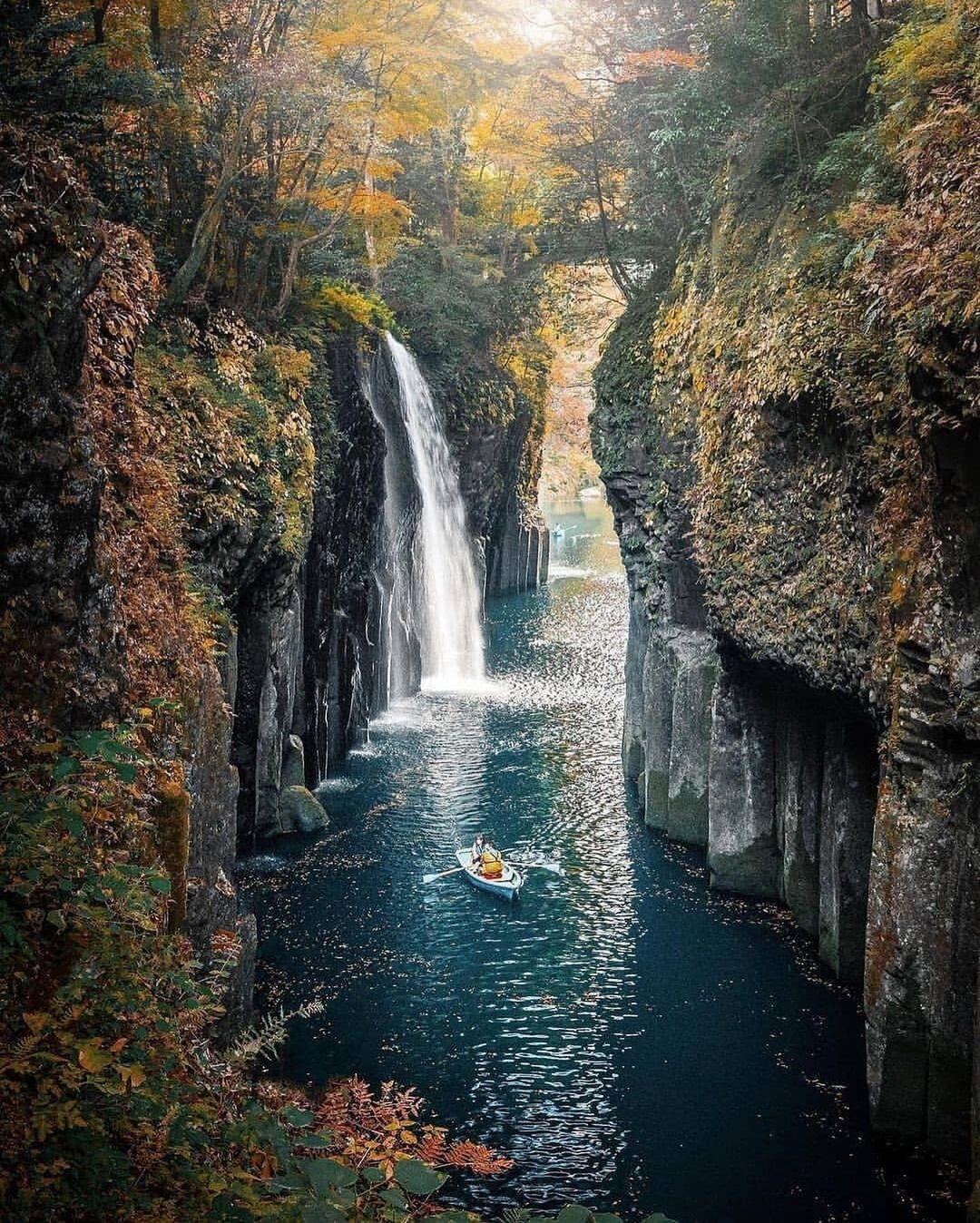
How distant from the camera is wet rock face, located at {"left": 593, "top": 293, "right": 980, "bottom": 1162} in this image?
12055mm

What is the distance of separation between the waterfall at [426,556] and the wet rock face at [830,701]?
10407mm

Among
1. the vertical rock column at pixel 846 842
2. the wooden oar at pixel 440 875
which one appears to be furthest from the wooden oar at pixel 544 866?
the vertical rock column at pixel 846 842

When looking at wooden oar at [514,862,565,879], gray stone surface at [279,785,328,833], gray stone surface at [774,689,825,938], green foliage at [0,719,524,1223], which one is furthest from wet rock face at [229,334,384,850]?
green foliage at [0,719,524,1223]

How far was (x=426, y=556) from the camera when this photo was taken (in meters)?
40.3

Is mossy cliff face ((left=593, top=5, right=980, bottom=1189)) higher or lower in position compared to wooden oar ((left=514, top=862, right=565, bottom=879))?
higher

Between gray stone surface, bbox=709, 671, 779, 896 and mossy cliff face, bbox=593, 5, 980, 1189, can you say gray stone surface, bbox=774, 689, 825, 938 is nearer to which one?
mossy cliff face, bbox=593, 5, 980, 1189

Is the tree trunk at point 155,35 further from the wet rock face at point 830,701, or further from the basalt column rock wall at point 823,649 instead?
the wet rock face at point 830,701

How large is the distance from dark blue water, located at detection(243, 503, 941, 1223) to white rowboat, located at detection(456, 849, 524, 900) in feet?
0.83

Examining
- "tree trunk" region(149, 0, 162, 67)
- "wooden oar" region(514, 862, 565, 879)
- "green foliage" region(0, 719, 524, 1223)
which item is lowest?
"wooden oar" region(514, 862, 565, 879)

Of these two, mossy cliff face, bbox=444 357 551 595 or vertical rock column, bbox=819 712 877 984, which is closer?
vertical rock column, bbox=819 712 877 984

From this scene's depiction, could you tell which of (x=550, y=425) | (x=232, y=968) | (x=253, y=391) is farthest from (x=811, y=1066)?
(x=550, y=425)

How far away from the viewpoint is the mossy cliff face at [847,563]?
11.9 m

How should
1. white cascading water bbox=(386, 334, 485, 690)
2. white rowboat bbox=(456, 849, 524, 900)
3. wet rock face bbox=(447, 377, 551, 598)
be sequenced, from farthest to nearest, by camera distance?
wet rock face bbox=(447, 377, 551, 598) < white cascading water bbox=(386, 334, 485, 690) < white rowboat bbox=(456, 849, 524, 900)

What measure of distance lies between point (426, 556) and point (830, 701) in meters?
25.1
